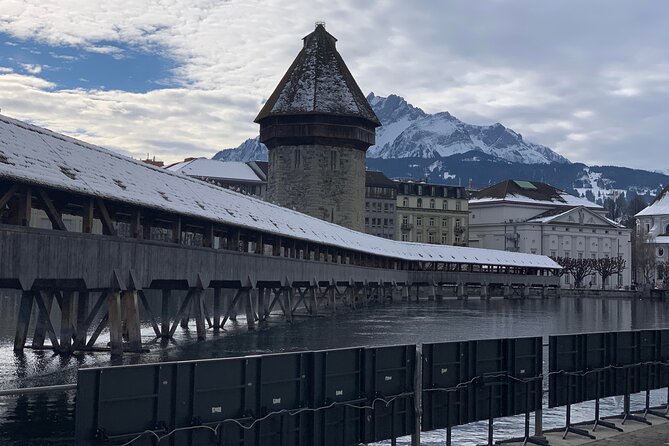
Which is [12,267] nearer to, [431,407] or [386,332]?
[431,407]

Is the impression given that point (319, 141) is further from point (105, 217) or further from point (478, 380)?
point (478, 380)

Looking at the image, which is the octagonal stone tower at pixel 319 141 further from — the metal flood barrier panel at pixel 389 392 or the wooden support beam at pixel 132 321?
the metal flood barrier panel at pixel 389 392

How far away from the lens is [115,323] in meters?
25.6

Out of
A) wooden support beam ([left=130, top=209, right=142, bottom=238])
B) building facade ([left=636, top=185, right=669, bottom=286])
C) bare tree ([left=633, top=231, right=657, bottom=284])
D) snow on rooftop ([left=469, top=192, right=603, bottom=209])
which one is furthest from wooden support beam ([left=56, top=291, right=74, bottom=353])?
building facade ([left=636, top=185, right=669, bottom=286])

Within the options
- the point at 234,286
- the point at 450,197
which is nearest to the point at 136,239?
the point at 234,286

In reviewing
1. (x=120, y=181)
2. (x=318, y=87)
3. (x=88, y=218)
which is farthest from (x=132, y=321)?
(x=318, y=87)

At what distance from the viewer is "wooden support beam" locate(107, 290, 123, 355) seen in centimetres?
2550

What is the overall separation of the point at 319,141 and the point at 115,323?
55.9 m

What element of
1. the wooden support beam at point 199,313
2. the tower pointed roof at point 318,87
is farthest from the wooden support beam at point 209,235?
the tower pointed roof at point 318,87

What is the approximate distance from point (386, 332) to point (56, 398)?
2206 cm

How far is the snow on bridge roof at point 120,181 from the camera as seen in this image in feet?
70.2

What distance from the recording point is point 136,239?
26609 millimetres

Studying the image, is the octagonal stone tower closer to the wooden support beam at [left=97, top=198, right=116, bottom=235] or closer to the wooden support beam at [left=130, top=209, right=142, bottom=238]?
the wooden support beam at [left=130, top=209, right=142, bottom=238]

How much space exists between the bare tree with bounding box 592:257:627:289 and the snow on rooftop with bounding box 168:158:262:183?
51.3 m
